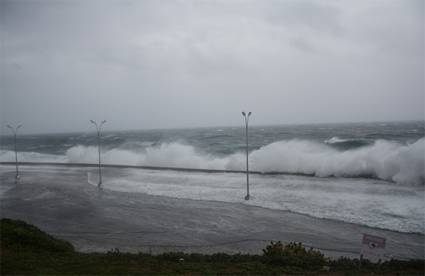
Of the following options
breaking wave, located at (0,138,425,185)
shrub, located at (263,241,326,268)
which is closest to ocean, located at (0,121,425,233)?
breaking wave, located at (0,138,425,185)

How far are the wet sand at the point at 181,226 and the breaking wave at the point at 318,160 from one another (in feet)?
52.4

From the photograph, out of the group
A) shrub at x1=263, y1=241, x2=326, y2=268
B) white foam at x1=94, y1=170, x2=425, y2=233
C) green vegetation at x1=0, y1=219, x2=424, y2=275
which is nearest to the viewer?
green vegetation at x1=0, y1=219, x2=424, y2=275

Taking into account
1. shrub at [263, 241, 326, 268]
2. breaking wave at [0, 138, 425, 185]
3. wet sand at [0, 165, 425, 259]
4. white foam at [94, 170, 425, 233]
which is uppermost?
breaking wave at [0, 138, 425, 185]

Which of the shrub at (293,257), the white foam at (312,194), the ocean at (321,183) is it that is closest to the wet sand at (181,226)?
the white foam at (312,194)

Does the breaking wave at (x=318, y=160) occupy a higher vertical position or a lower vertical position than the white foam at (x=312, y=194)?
higher

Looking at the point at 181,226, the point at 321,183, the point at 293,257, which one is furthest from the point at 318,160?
the point at 293,257

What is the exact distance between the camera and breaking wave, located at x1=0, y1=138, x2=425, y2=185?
32156 millimetres

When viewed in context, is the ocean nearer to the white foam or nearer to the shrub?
the white foam

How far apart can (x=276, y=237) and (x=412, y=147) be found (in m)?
24.7

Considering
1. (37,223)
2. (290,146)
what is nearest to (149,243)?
(37,223)

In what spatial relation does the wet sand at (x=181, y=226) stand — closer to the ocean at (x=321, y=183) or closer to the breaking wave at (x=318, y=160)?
the ocean at (x=321, y=183)

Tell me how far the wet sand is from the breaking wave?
16.0 m

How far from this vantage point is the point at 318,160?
40.1 meters

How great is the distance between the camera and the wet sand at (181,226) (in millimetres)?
15016
